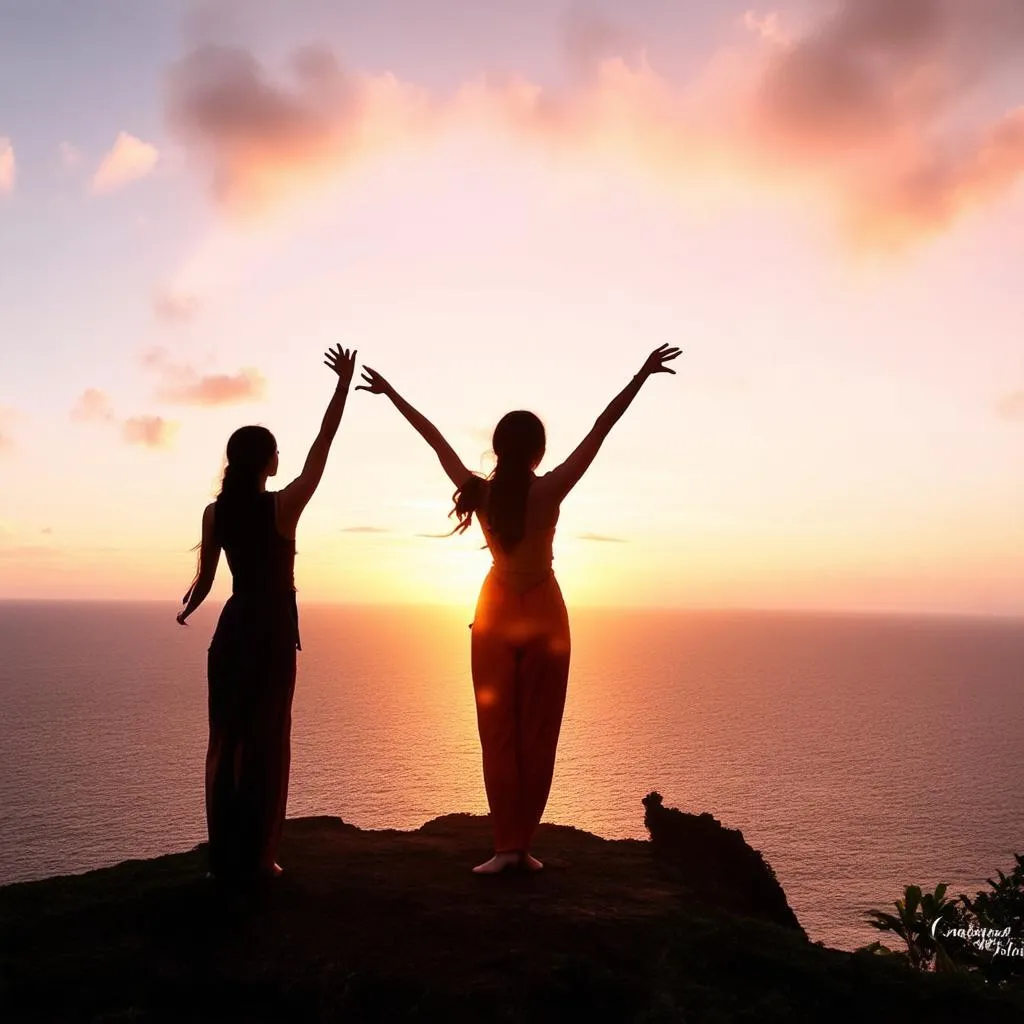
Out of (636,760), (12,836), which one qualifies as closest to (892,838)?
(636,760)

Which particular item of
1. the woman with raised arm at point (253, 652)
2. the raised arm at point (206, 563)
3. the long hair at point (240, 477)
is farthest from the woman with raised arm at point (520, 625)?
the raised arm at point (206, 563)

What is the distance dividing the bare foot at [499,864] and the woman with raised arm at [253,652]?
1512 mm

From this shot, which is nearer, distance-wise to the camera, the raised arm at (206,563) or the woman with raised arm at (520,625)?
the raised arm at (206,563)

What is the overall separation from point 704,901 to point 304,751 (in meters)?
105

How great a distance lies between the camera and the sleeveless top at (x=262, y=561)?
6.30m

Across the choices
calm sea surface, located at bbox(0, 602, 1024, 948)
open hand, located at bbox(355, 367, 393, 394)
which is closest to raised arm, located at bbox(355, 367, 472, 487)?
open hand, located at bbox(355, 367, 393, 394)

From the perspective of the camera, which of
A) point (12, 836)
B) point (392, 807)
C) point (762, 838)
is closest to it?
point (12, 836)

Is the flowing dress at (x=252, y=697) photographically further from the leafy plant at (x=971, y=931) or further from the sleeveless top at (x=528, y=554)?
the leafy plant at (x=971, y=931)

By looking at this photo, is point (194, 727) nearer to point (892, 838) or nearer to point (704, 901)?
point (892, 838)

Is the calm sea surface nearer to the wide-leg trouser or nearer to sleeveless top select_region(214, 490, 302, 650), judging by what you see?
the wide-leg trouser

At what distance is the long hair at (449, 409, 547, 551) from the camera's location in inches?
267

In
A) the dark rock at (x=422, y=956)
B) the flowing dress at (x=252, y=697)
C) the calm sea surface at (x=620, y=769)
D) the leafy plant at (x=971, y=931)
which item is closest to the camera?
the dark rock at (x=422, y=956)

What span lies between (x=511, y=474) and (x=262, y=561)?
195 centimetres

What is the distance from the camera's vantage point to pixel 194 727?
116m
